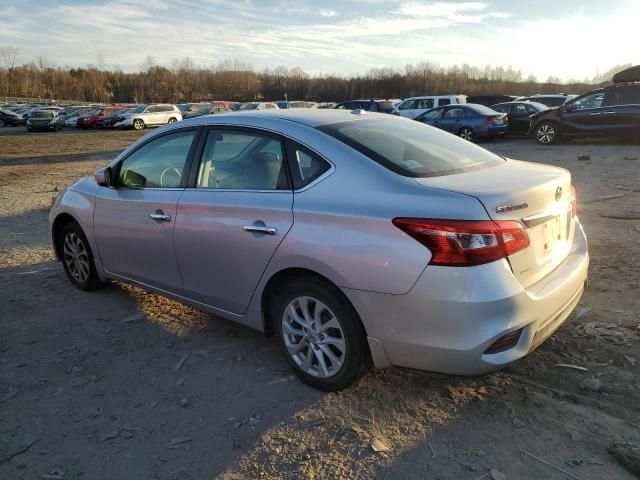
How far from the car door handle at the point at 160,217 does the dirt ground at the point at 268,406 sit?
0.90 metres

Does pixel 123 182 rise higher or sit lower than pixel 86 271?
higher

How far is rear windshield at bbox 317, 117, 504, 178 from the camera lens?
9.83ft

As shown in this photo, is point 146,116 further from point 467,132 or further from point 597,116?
point 597,116

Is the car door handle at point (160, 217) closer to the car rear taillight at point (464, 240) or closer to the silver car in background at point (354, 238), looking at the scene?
the silver car in background at point (354, 238)

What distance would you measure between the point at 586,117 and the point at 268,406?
52.9ft

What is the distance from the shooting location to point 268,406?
119 inches

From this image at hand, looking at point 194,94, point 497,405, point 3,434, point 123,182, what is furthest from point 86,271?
point 194,94

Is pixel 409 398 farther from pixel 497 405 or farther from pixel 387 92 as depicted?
pixel 387 92

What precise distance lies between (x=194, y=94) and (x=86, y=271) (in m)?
100

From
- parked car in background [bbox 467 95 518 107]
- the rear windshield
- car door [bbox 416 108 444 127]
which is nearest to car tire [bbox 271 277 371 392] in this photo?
the rear windshield

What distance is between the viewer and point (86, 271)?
485 cm

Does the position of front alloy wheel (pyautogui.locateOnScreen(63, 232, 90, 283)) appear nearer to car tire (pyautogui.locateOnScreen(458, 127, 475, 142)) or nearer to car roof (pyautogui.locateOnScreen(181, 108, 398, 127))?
car roof (pyautogui.locateOnScreen(181, 108, 398, 127))

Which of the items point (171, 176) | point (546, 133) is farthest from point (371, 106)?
point (171, 176)

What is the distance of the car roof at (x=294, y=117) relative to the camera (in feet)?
11.2
